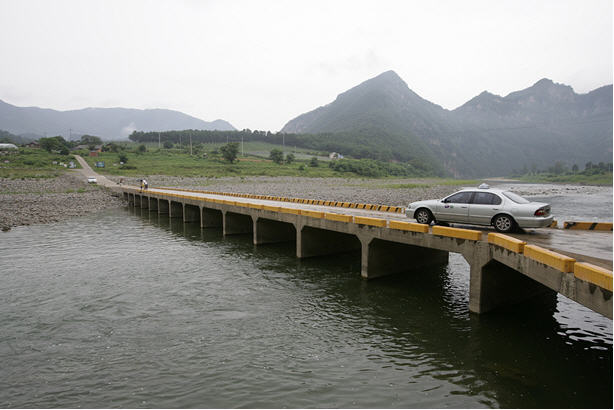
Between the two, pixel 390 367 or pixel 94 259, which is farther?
pixel 94 259

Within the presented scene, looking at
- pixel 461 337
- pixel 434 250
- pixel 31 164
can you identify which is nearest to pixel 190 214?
pixel 434 250

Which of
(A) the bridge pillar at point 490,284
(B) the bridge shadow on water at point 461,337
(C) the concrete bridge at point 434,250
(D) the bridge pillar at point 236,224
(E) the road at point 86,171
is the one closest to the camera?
(C) the concrete bridge at point 434,250

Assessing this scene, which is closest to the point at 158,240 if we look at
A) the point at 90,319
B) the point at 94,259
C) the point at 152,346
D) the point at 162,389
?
the point at 94,259

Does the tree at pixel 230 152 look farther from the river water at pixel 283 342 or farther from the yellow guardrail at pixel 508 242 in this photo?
the yellow guardrail at pixel 508 242

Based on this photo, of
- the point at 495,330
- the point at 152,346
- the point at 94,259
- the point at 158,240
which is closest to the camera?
the point at 152,346

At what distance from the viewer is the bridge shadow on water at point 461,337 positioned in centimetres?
850

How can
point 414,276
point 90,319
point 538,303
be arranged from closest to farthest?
point 90,319 → point 538,303 → point 414,276

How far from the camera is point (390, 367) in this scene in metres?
9.50

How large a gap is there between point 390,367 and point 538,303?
23.3ft

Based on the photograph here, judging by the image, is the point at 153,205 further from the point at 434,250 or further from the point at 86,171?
the point at 86,171

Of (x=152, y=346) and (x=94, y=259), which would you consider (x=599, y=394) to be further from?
(x=94, y=259)

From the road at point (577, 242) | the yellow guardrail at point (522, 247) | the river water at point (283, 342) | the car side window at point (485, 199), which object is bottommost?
the river water at point (283, 342)

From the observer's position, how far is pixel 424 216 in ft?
50.7

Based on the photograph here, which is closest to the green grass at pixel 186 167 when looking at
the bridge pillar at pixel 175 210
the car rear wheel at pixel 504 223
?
the bridge pillar at pixel 175 210
